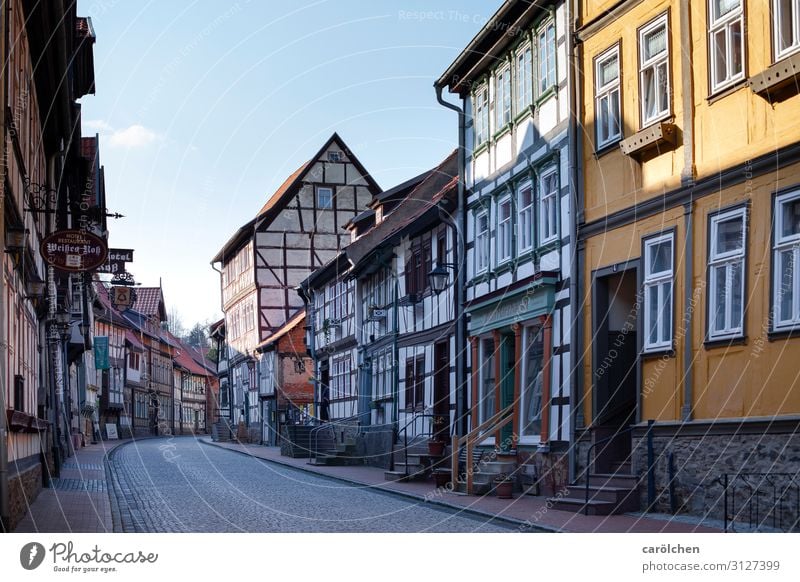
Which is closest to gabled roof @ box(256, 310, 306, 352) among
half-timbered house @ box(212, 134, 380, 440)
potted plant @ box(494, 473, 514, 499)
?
half-timbered house @ box(212, 134, 380, 440)

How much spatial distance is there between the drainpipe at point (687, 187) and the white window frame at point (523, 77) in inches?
211

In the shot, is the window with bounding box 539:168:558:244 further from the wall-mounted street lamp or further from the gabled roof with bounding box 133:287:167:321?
the gabled roof with bounding box 133:287:167:321

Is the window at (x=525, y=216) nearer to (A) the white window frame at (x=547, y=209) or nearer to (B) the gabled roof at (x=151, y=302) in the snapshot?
(A) the white window frame at (x=547, y=209)

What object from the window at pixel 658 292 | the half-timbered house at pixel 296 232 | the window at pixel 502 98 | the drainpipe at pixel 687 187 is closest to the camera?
the drainpipe at pixel 687 187

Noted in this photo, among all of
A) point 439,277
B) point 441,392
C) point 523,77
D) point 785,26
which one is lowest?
point 441,392

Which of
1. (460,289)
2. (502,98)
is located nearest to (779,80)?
(502,98)

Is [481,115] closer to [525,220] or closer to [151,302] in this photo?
[525,220]

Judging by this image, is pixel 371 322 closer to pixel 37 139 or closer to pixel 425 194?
pixel 425 194

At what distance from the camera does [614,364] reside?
16297 mm

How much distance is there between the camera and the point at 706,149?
44.7 ft

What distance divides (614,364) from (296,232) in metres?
33.0

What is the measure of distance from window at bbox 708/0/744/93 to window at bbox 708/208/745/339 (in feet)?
4.90

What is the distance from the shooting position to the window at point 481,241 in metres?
21.4

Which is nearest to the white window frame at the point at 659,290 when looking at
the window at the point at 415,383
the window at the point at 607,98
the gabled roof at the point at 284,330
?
the window at the point at 607,98
